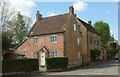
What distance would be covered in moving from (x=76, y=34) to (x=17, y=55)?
12.9 metres

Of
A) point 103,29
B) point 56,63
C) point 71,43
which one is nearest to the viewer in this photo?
point 56,63

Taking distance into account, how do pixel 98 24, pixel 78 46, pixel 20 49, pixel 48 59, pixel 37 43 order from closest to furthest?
1. pixel 48 59
2. pixel 37 43
3. pixel 78 46
4. pixel 20 49
5. pixel 98 24

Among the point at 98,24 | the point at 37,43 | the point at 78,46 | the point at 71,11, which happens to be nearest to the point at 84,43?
the point at 78,46

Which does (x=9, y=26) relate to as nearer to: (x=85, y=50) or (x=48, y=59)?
(x=48, y=59)

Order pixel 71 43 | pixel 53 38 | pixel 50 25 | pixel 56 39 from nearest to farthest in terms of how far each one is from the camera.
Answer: pixel 56 39 < pixel 53 38 < pixel 71 43 < pixel 50 25

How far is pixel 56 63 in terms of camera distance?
80.0ft

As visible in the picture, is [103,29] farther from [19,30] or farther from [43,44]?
[43,44]

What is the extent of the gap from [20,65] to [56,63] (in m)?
6.35

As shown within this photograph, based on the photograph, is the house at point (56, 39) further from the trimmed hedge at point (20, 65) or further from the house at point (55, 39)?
the trimmed hedge at point (20, 65)

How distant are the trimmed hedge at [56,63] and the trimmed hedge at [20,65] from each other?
2.40m

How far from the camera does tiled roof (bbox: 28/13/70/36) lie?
2875 centimetres

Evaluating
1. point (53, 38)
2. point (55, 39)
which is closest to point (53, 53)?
point (55, 39)

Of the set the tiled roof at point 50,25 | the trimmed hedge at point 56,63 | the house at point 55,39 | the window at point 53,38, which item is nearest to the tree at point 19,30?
the house at point 55,39

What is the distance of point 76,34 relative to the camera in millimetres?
31609
